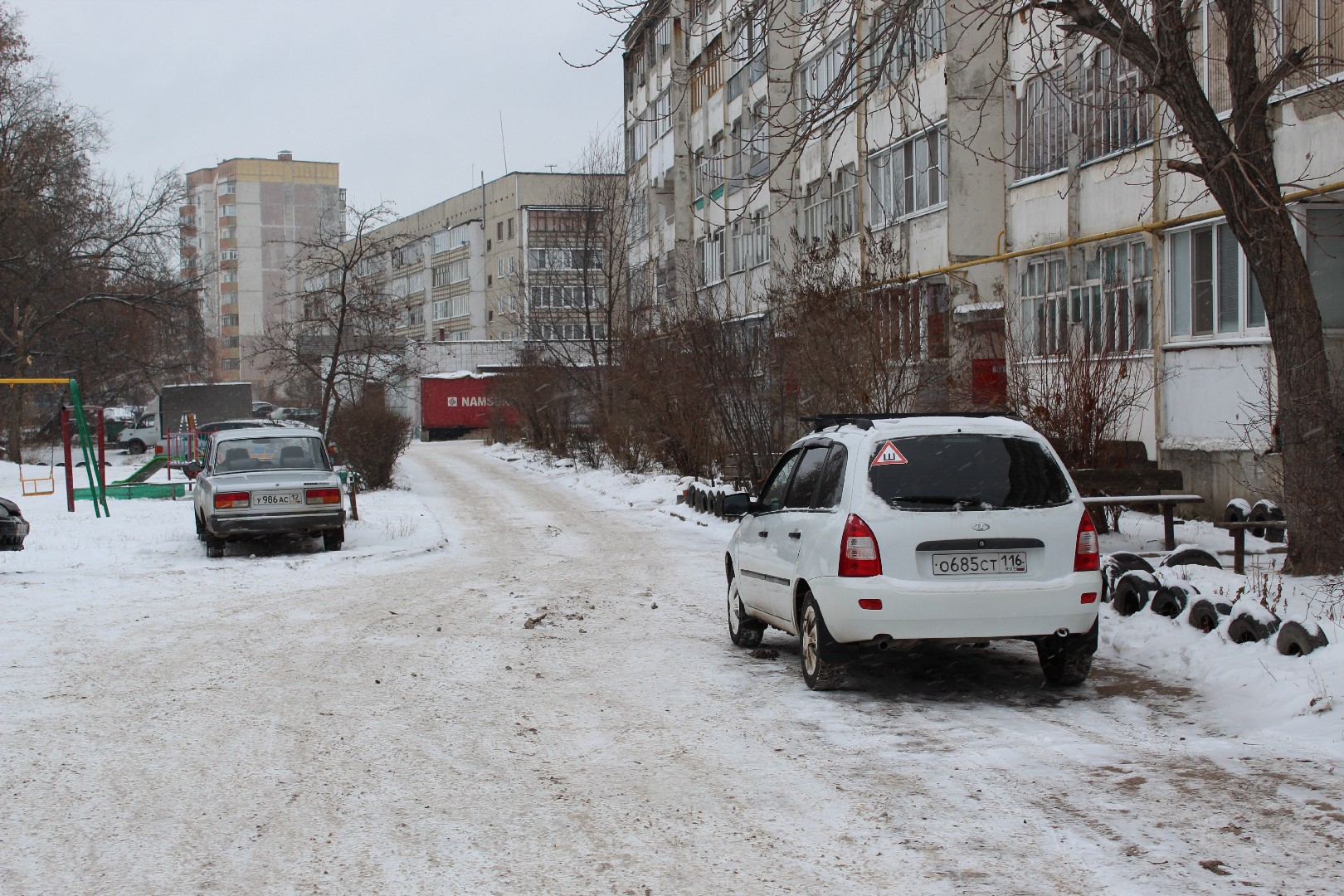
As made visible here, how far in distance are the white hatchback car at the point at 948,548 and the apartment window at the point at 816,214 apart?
25322 mm

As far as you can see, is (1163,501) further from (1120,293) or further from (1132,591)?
(1120,293)

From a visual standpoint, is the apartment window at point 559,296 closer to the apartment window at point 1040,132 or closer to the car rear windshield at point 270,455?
the apartment window at point 1040,132

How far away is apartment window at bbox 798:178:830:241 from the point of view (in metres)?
33.3

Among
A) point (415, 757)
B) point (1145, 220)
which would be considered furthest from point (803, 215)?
point (415, 757)

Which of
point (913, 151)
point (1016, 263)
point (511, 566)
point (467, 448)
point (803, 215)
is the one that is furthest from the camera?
point (467, 448)

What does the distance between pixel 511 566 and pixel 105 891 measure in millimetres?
10903

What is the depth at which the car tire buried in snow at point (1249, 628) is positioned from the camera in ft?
26.7

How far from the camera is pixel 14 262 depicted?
3741 centimetres

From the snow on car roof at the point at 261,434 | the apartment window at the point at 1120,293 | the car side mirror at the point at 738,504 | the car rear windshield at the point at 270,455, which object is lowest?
the car side mirror at the point at 738,504

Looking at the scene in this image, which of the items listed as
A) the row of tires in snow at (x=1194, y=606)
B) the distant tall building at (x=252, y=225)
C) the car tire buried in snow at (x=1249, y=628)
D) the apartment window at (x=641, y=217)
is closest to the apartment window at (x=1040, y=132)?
the row of tires in snow at (x=1194, y=606)

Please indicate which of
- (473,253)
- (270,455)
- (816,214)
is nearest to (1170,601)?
(270,455)

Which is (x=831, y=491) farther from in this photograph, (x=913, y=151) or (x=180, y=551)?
(x=913, y=151)

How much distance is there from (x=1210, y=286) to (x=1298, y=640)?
11.8 metres

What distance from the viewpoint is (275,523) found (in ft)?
Result: 55.8
